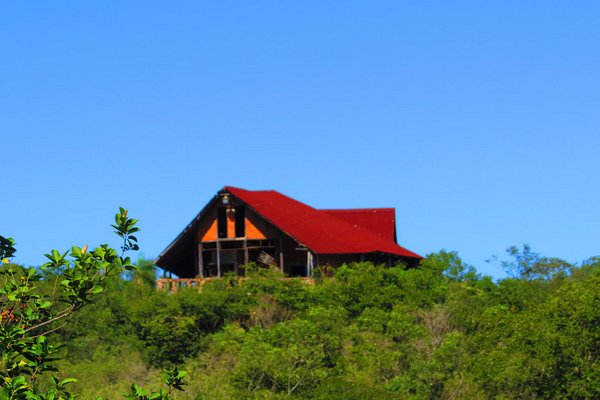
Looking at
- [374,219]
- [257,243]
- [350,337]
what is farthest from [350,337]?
[374,219]

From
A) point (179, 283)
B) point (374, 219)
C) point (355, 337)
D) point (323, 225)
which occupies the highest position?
point (374, 219)

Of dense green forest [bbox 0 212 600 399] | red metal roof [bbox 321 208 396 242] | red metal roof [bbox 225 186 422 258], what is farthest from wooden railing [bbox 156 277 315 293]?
red metal roof [bbox 321 208 396 242]

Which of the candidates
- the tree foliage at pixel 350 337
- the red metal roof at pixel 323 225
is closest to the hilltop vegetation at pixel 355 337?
the tree foliage at pixel 350 337

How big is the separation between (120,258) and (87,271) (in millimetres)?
401

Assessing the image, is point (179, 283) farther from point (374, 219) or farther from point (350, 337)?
point (374, 219)

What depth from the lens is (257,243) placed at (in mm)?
50688

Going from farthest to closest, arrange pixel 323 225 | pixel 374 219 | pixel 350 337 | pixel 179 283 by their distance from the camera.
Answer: pixel 374 219 < pixel 323 225 < pixel 179 283 < pixel 350 337

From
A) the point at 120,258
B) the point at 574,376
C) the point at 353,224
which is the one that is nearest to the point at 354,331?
the point at 574,376

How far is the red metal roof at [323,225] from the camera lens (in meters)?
49.1

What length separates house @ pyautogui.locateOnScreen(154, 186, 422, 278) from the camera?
162 ft

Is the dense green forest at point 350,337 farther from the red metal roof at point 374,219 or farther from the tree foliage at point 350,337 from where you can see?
the red metal roof at point 374,219

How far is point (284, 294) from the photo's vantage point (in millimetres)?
46125

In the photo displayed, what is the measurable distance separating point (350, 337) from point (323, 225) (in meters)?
11.1

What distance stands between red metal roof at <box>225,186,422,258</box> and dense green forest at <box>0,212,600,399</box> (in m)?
1.65
